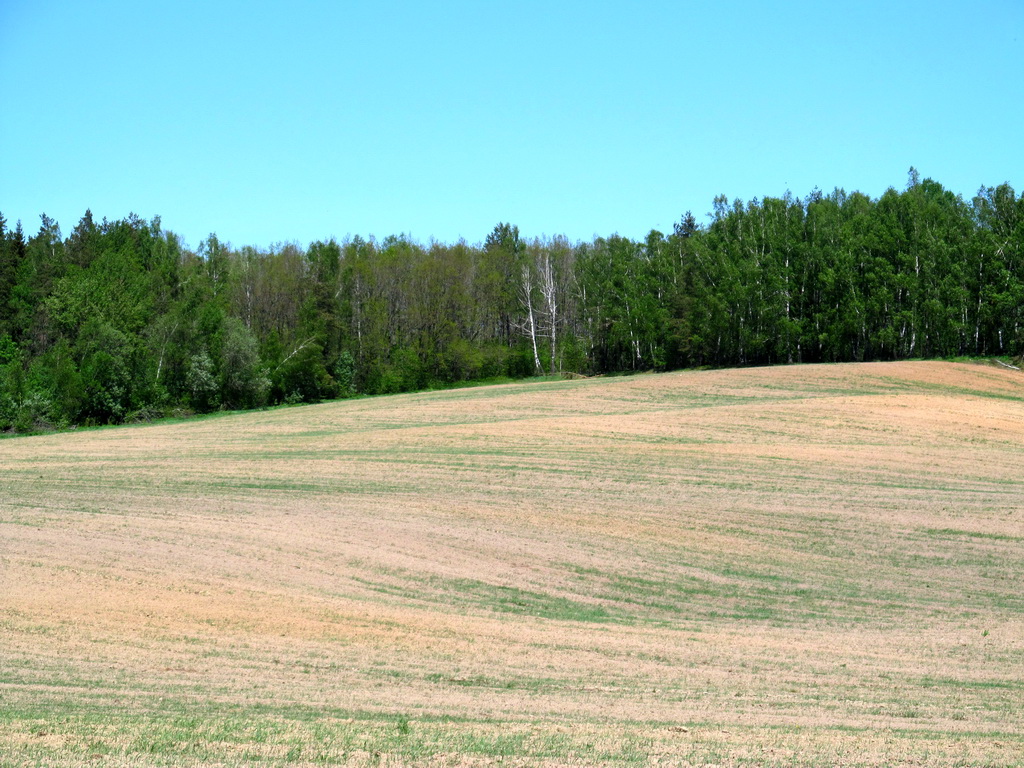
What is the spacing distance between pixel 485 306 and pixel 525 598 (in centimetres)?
7437

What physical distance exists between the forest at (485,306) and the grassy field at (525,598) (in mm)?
27179

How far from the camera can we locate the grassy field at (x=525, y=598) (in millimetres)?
10141

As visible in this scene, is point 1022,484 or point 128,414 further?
point 128,414

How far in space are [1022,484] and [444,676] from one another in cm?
2364

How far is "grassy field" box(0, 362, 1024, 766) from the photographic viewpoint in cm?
1014

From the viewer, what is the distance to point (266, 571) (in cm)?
1977

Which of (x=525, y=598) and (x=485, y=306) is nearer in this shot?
(x=525, y=598)

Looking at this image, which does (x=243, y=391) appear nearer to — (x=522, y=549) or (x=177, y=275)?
(x=177, y=275)

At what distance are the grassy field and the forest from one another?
1070 inches

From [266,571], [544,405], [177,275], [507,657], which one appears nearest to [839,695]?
[507,657]

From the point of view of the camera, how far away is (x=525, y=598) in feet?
61.7

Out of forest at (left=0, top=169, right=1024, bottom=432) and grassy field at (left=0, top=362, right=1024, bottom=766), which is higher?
forest at (left=0, top=169, right=1024, bottom=432)

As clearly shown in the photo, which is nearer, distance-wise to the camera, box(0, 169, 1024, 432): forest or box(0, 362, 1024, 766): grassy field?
box(0, 362, 1024, 766): grassy field

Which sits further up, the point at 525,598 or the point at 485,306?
the point at 485,306
